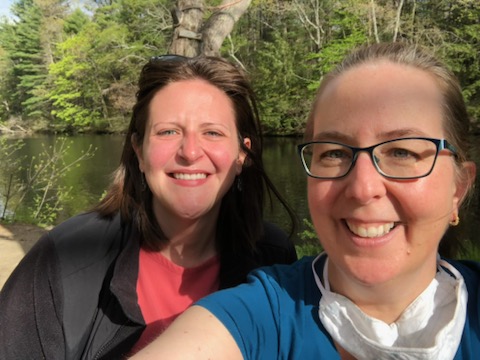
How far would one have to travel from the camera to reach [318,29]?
22297 millimetres

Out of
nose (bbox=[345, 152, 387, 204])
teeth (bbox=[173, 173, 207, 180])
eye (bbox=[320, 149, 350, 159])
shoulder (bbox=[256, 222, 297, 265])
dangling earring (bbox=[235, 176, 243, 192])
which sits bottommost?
shoulder (bbox=[256, 222, 297, 265])

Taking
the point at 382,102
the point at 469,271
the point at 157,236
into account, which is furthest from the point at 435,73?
the point at 157,236

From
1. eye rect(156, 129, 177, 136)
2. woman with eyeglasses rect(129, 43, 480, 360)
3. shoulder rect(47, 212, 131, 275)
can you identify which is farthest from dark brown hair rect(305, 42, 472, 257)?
shoulder rect(47, 212, 131, 275)

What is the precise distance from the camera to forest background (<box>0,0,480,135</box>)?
13.3 metres

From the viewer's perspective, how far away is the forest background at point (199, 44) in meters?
13.3

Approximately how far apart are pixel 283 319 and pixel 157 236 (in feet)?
2.98

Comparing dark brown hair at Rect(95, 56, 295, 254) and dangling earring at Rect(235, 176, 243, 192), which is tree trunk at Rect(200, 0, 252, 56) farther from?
dangling earring at Rect(235, 176, 243, 192)

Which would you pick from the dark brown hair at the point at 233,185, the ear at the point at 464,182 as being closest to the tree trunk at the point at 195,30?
the dark brown hair at the point at 233,185

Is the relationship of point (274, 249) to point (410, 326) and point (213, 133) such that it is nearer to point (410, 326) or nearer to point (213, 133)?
point (213, 133)

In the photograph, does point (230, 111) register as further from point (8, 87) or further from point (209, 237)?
point (8, 87)

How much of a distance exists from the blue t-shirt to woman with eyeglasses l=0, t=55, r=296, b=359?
24.6 inches

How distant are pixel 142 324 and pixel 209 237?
0.57m

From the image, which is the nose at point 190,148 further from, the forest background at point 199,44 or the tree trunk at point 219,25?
the tree trunk at point 219,25

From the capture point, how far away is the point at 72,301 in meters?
1.54
